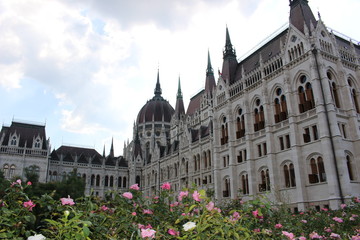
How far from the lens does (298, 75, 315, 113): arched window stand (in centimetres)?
2928

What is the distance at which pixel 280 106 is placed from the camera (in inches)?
1280

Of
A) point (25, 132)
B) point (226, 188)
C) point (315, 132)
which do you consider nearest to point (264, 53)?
point (315, 132)

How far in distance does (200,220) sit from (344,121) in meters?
28.5

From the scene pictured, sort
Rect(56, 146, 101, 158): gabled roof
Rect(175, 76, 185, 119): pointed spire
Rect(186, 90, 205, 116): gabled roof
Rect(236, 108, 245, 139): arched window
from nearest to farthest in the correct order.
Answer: Rect(236, 108, 245, 139): arched window
Rect(186, 90, 205, 116): gabled roof
Rect(56, 146, 101, 158): gabled roof
Rect(175, 76, 185, 119): pointed spire

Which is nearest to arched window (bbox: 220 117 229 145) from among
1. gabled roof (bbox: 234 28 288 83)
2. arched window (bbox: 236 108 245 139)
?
arched window (bbox: 236 108 245 139)

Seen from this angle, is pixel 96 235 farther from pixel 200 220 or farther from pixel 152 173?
pixel 152 173

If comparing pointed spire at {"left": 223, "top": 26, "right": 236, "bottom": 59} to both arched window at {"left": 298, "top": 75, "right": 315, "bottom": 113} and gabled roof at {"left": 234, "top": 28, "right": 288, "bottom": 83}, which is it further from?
arched window at {"left": 298, "top": 75, "right": 315, "bottom": 113}

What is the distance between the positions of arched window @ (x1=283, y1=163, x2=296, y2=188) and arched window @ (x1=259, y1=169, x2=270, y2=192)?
2348mm

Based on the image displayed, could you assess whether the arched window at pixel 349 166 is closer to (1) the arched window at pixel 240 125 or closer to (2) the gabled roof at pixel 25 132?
(1) the arched window at pixel 240 125

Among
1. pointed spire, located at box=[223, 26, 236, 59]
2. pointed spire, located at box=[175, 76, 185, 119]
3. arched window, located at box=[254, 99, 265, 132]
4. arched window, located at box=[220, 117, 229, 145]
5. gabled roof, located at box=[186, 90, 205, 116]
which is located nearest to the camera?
arched window, located at box=[254, 99, 265, 132]

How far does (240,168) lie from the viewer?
3662 centimetres

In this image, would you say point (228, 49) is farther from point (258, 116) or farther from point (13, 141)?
point (13, 141)

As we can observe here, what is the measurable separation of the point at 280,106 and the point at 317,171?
27.1 feet

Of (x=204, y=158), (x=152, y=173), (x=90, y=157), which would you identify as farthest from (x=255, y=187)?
(x=90, y=157)
